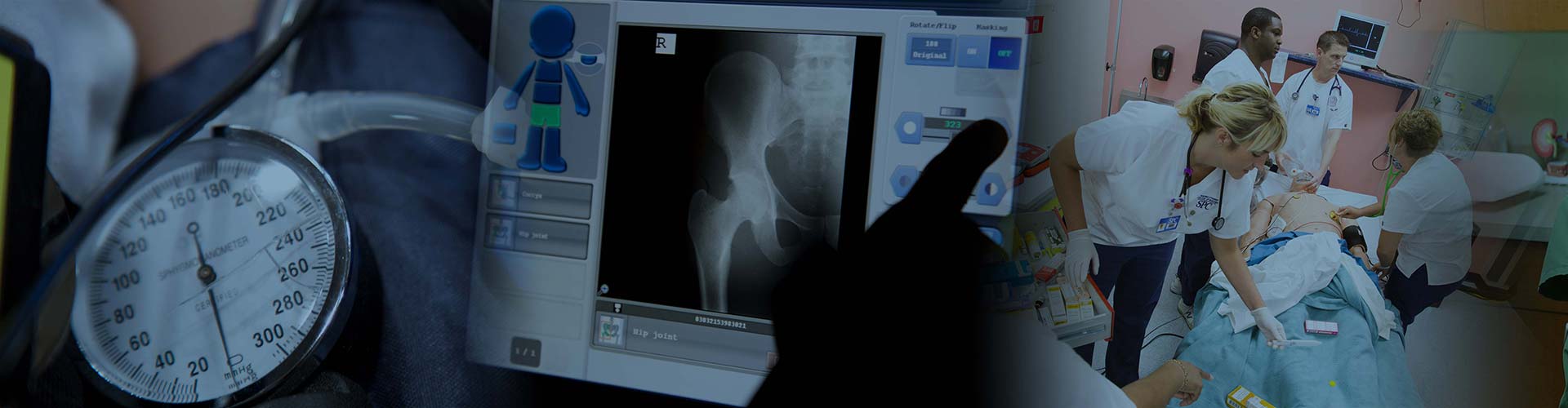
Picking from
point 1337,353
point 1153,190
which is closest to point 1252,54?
point 1153,190

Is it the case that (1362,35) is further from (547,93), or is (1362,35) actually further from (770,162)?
(547,93)

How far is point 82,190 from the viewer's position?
2.96 feet

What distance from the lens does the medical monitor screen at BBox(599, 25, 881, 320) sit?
2.35ft

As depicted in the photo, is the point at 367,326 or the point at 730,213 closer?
the point at 730,213

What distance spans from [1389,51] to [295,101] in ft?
3.30

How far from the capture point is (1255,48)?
60 cm

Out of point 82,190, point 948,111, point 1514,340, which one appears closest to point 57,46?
point 82,190

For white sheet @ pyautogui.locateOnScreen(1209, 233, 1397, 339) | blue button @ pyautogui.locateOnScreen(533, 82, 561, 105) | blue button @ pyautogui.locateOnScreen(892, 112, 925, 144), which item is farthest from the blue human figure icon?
white sheet @ pyautogui.locateOnScreen(1209, 233, 1397, 339)

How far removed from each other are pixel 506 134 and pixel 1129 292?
1.91 feet

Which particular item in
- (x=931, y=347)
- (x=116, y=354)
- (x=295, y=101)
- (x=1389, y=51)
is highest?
(x=1389, y=51)

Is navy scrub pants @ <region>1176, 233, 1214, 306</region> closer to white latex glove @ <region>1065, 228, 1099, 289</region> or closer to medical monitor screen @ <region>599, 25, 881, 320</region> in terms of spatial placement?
white latex glove @ <region>1065, 228, 1099, 289</region>

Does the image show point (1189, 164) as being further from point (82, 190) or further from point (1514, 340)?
point (82, 190)

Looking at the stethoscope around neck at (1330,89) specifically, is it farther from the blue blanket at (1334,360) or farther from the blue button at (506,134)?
the blue button at (506,134)

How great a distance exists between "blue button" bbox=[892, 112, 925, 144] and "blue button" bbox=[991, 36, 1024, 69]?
74mm
